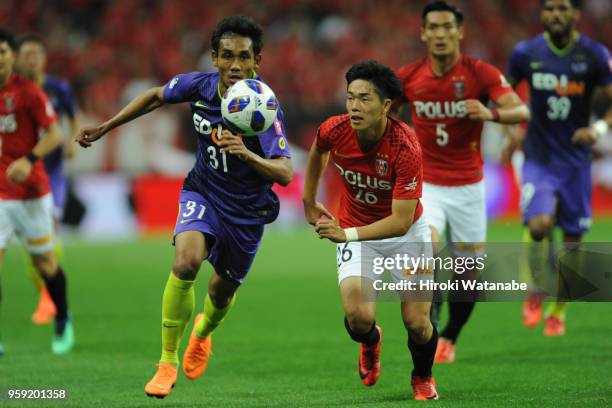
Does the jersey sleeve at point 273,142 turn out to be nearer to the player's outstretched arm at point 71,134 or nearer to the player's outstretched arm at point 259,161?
the player's outstretched arm at point 259,161

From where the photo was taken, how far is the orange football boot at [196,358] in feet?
25.4

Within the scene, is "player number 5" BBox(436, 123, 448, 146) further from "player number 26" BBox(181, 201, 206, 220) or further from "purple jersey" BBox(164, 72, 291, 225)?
"player number 26" BBox(181, 201, 206, 220)

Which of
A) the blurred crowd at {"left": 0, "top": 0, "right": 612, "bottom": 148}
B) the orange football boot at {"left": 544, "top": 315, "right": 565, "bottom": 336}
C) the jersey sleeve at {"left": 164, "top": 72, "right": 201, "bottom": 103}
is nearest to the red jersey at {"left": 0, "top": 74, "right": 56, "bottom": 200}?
the jersey sleeve at {"left": 164, "top": 72, "right": 201, "bottom": 103}

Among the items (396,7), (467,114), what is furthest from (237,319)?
(396,7)

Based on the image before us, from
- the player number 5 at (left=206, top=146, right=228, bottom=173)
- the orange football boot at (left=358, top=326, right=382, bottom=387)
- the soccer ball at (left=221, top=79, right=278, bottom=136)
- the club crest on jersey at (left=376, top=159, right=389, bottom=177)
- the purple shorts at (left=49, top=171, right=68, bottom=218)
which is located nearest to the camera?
the soccer ball at (left=221, top=79, right=278, bottom=136)

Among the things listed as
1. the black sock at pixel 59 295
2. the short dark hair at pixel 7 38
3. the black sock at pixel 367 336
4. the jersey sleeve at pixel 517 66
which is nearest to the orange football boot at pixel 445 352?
the black sock at pixel 367 336

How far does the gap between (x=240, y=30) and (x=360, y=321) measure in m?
2.10

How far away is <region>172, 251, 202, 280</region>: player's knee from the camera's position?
6840mm

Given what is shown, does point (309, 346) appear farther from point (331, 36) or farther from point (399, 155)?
point (331, 36)

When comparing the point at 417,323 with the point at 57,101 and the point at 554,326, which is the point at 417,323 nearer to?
the point at 554,326

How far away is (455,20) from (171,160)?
12.9 m

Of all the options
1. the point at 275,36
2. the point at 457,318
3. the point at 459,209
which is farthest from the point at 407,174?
the point at 275,36

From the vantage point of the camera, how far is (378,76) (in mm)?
6711

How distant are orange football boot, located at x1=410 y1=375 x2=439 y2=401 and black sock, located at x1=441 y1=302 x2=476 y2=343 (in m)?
1.79
